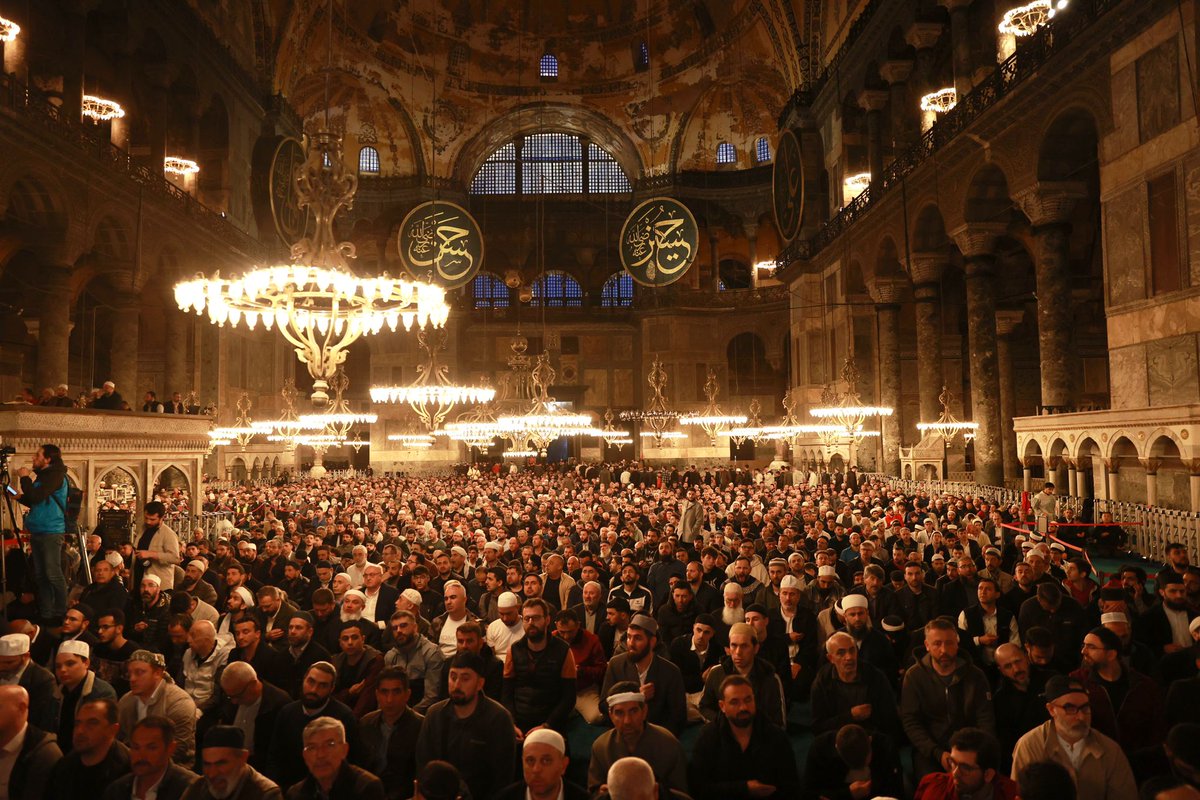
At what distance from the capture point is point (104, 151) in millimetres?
13625

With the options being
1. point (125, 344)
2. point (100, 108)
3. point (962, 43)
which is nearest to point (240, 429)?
point (125, 344)

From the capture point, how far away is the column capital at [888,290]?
17.6 m

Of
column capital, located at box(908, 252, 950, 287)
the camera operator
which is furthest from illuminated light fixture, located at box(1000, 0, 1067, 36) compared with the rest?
the camera operator

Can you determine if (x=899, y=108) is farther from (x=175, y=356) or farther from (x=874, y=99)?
(x=175, y=356)

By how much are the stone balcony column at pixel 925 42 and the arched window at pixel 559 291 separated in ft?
51.2

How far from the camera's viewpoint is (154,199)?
1537 cm

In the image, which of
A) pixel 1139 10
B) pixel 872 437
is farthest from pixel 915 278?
pixel 1139 10

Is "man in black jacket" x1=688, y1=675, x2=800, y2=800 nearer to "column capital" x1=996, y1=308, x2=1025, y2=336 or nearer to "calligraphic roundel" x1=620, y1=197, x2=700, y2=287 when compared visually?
"calligraphic roundel" x1=620, y1=197, x2=700, y2=287

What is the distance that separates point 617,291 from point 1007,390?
16.4m

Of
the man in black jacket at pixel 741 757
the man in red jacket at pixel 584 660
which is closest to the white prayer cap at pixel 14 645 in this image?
the man in red jacket at pixel 584 660

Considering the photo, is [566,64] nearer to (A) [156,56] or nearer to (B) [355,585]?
(A) [156,56]

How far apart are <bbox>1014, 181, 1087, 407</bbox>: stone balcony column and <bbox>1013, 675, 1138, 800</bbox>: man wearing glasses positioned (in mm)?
9710

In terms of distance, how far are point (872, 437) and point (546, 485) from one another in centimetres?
769

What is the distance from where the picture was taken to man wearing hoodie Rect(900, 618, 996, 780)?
3301mm
